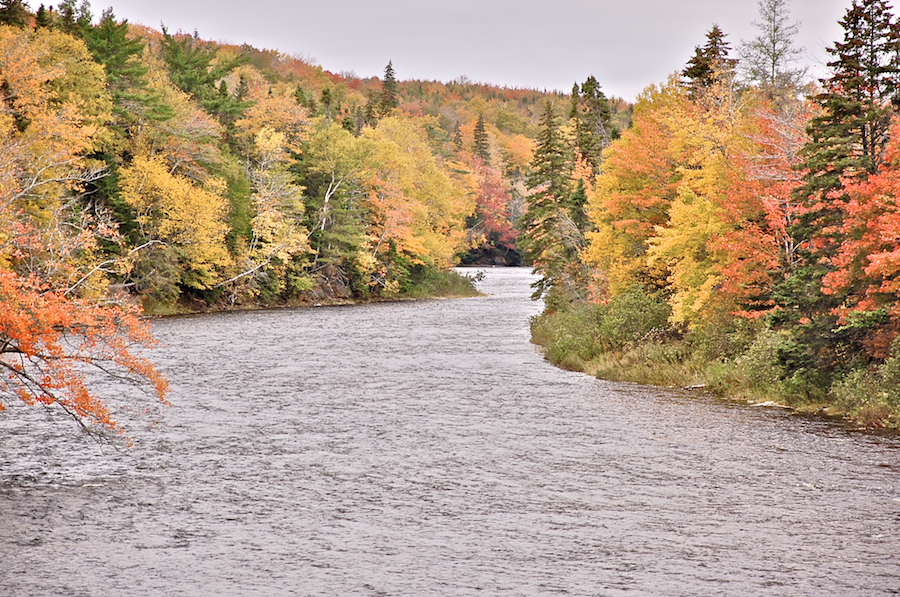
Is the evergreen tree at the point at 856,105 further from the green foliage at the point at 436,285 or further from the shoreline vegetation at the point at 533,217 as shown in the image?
the green foliage at the point at 436,285

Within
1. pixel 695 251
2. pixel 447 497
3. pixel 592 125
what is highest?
pixel 592 125

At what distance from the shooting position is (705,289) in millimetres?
29719

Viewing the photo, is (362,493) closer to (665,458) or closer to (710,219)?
(665,458)

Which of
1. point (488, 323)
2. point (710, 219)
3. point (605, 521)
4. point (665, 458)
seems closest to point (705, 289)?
point (710, 219)

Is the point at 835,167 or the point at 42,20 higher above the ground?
the point at 42,20

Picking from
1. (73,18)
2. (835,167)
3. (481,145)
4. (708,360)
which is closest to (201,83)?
(73,18)

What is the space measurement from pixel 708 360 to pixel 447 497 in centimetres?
1688

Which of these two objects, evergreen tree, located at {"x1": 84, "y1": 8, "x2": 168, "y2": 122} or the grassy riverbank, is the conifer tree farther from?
the grassy riverbank

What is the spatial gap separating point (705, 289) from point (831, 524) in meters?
16.3

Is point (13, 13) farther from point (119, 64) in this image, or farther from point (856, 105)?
point (856, 105)

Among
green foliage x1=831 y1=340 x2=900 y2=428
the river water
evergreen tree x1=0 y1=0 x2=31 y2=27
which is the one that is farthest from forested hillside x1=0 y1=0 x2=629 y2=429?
green foliage x1=831 y1=340 x2=900 y2=428

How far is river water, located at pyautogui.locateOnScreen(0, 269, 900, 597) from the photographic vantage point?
39.0 feet

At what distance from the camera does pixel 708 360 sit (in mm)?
30094

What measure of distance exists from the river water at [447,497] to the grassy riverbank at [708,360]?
140cm
